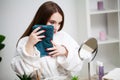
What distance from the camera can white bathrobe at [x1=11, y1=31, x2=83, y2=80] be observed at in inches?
44.4

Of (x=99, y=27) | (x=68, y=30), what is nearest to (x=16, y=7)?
(x=68, y=30)

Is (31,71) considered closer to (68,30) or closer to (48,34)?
(48,34)

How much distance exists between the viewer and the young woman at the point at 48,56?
1.12m

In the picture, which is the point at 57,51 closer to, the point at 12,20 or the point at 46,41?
the point at 46,41

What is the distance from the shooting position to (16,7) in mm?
1602

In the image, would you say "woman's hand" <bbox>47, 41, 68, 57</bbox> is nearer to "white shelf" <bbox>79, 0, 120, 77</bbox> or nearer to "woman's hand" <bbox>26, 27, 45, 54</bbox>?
"woman's hand" <bbox>26, 27, 45, 54</bbox>

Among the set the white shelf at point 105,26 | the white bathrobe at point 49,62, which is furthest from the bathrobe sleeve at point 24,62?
the white shelf at point 105,26

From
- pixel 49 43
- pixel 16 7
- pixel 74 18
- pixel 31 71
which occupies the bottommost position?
pixel 31 71

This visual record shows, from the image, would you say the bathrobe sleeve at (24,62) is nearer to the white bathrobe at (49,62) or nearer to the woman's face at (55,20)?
the white bathrobe at (49,62)

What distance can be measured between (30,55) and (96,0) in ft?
3.03

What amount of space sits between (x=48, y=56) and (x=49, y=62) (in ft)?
0.11

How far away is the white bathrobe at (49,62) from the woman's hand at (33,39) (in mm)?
27

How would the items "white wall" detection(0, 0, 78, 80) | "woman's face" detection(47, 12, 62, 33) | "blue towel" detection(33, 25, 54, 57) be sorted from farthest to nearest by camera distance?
"white wall" detection(0, 0, 78, 80) → "woman's face" detection(47, 12, 62, 33) → "blue towel" detection(33, 25, 54, 57)

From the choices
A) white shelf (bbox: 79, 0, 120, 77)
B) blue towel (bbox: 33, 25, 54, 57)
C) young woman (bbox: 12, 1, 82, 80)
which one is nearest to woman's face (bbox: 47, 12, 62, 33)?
young woman (bbox: 12, 1, 82, 80)
